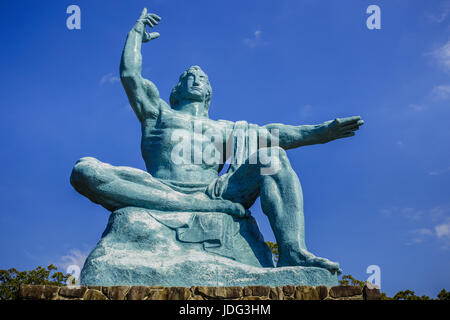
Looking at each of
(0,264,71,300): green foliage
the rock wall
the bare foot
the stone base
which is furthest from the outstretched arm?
(0,264,71,300): green foliage

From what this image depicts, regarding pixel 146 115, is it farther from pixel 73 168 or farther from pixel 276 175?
pixel 276 175

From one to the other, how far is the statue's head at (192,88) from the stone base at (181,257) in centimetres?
224

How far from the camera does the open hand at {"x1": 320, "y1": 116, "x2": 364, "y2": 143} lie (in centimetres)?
696

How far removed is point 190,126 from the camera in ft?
23.8

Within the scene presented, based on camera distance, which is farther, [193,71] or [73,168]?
[193,71]

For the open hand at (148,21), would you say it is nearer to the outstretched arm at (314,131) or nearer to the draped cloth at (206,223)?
the outstretched arm at (314,131)

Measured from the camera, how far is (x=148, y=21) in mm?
7648

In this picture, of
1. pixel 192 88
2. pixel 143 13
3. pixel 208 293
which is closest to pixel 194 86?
pixel 192 88

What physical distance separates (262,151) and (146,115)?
2.02 meters

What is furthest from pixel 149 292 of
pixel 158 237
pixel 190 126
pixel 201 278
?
pixel 190 126

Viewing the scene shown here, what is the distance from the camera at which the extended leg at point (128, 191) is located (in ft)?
20.1

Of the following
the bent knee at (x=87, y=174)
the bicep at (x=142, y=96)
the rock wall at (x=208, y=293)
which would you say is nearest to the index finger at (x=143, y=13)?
the bicep at (x=142, y=96)
